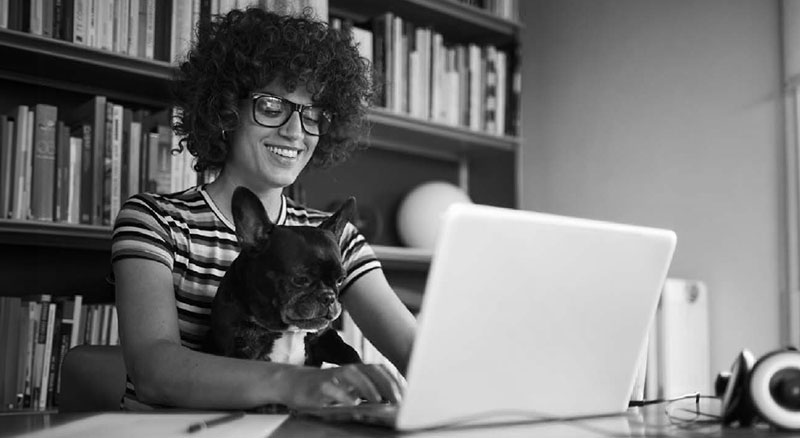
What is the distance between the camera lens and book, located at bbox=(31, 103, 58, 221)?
6.81 ft

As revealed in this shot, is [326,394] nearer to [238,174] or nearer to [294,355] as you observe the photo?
[294,355]

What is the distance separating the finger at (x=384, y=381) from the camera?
0.96 m

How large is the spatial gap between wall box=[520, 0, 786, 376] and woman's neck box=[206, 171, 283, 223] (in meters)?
1.69

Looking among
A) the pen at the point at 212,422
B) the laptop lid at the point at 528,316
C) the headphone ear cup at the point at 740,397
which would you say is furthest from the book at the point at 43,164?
the headphone ear cup at the point at 740,397

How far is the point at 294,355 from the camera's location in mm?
1349

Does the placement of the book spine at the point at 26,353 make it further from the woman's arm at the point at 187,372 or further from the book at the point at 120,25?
the woman's arm at the point at 187,372

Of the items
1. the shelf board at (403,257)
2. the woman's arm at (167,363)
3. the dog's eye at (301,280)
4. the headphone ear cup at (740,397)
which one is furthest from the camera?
the shelf board at (403,257)

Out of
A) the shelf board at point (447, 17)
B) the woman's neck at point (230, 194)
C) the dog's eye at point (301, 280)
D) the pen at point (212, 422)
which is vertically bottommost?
the pen at point (212, 422)

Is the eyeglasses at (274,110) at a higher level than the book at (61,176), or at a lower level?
higher

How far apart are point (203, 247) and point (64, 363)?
0.96 feet

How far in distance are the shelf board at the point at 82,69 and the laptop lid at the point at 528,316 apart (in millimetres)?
1490

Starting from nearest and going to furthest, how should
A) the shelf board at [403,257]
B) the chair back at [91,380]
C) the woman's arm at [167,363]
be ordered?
the woman's arm at [167,363]
the chair back at [91,380]
the shelf board at [403,257]

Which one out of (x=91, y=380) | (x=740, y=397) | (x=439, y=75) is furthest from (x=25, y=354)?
(x=740, y=397)

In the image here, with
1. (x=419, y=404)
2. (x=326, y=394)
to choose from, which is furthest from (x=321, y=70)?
(x=419, y=404)
